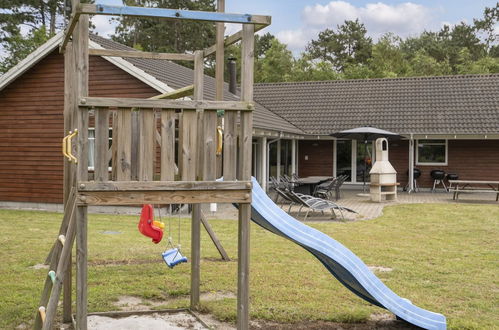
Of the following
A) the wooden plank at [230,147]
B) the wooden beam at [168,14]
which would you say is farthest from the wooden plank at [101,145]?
the wooden plank at [230,147]

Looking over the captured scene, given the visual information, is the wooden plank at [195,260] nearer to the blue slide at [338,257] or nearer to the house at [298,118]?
the blue slide at [338,257]

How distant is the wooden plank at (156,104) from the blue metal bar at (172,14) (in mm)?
658

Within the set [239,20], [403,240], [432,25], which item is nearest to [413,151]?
[403,240]

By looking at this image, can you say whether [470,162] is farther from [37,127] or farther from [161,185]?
[161,185]

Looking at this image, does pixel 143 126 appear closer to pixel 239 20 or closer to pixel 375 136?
pixel 239 20

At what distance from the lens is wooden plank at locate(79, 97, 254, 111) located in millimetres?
4383

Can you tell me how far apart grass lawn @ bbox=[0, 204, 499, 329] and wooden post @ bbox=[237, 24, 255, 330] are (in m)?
1.07

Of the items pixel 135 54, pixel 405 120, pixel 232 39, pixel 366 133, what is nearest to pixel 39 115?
pixel 366 133

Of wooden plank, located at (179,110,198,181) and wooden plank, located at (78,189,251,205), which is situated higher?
wooden plank, located at (179,110,198,181)

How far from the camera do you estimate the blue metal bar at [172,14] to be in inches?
172

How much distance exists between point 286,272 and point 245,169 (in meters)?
3.22

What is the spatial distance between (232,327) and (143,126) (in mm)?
2161

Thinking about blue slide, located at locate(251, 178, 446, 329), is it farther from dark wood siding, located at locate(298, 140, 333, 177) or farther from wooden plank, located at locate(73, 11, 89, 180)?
dark wood siding, located at locate(298, 140, 333, 177)

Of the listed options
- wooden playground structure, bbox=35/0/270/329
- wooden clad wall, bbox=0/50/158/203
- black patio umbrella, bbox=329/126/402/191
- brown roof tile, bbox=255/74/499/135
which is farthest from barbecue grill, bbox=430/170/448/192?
wooden playground structure, bbox=35/0/270/329
